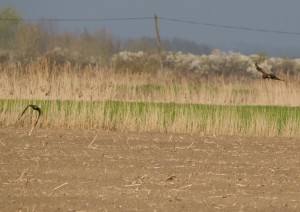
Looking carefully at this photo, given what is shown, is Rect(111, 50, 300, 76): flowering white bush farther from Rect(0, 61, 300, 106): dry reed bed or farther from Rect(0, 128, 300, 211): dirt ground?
Rect(0, 128, 300, 211): dirt ground

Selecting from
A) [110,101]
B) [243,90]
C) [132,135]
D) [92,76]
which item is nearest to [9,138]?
[132,135]

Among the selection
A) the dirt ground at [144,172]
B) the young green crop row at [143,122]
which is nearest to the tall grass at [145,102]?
the young green crop row at [143,122]

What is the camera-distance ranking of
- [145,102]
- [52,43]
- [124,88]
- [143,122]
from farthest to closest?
[52,43], [124,88], [145,102], [143,122]

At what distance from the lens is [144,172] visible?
1037 cm

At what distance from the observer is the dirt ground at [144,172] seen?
8602 mm

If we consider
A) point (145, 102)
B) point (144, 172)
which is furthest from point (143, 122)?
point (145, 102)

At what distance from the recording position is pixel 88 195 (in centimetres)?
884

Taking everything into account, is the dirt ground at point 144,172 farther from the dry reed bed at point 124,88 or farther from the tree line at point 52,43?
the tree line at point 52,43

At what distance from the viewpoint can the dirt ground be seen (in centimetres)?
860

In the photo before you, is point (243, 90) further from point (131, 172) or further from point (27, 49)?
point (27, 49)

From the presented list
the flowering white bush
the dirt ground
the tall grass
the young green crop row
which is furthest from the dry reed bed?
the flowering white bush

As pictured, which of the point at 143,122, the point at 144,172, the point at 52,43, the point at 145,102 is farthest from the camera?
the point at 52,43

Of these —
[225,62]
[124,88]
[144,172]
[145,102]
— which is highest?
[225,62]

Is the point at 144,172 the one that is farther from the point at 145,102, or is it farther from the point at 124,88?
the point at 124,88
